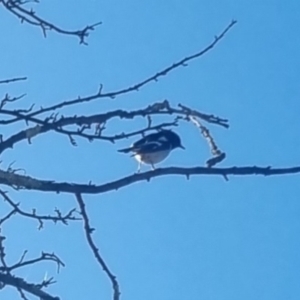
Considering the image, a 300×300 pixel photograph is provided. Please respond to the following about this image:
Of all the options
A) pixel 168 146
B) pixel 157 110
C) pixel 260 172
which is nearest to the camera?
pixel 260 172

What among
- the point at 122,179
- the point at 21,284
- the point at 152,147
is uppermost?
the point at 152,147

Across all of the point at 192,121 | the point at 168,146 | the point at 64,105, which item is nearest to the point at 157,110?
the point at 192,121

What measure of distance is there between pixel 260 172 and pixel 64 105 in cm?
51

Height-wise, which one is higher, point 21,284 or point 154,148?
point 154,148

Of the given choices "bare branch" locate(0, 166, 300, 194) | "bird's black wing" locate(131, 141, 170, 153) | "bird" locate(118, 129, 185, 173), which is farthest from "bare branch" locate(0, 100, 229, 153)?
"bird's black wing" locate(131, 141, 170, 153)

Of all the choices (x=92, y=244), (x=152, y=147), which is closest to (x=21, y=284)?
(x=92, y=244)

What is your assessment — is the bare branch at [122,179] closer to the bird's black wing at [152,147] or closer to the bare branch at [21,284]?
the bare branch at [21,284]

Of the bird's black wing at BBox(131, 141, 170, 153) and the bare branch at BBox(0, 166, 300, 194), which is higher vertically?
the bird's black wing at BBox(131, 141, 170, 153)

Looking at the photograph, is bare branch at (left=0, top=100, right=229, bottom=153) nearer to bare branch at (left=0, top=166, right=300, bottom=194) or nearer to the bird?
bare branch at (left=0, top=166, right=300, bottom=194)

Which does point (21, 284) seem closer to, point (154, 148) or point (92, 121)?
point (92, 121)

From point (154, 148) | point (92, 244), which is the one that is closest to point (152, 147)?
point (154, 148)

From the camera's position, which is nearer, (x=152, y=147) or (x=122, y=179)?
(x=122, y=179)

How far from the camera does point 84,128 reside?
1.75m

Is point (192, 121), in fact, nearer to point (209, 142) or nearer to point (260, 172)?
point (209, 142)
